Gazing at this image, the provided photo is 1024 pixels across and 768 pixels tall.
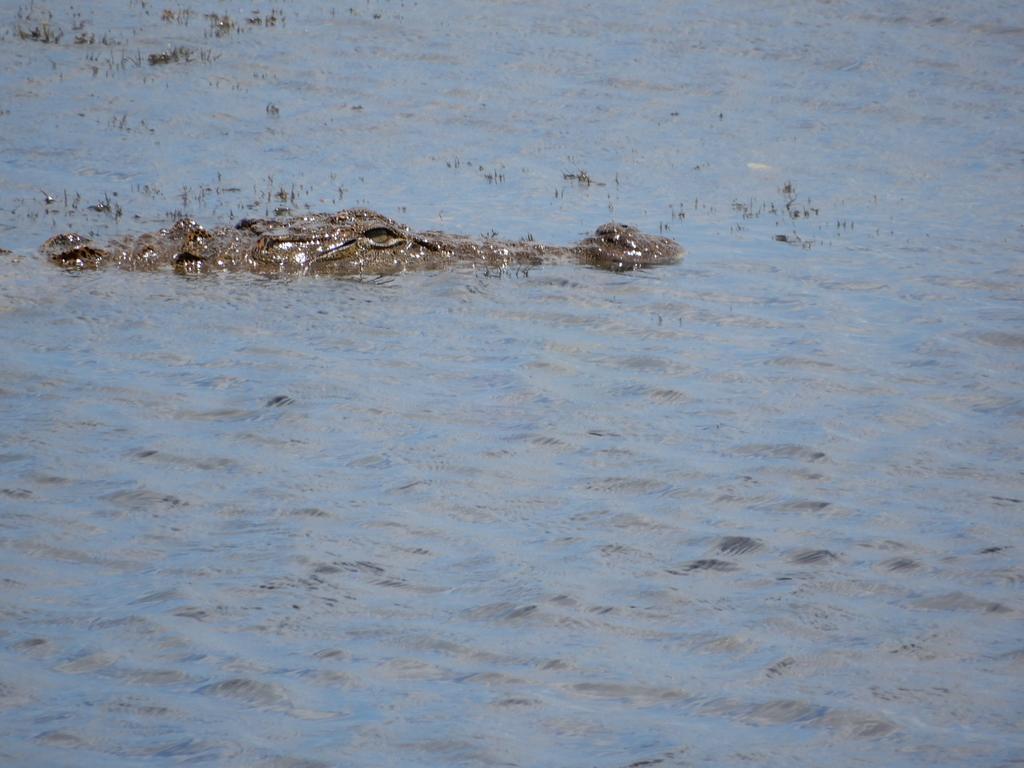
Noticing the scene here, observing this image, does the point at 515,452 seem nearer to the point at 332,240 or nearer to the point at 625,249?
the point at 625,249

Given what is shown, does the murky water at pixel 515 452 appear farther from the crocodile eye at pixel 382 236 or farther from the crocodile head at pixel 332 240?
the crocodile eye at pixel 382 236

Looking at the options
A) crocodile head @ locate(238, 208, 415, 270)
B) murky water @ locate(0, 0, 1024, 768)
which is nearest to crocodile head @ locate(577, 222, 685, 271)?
murky water @ locate(0, 0, 1024, 768)

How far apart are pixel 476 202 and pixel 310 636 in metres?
8.47

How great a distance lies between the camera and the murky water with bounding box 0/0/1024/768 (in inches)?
199

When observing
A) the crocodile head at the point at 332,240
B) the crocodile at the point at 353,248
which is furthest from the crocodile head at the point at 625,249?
the crocodile head at the point at 332,240

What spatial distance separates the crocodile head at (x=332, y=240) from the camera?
36.8ft

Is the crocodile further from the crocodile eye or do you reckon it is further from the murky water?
the murky water

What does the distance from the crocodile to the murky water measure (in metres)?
0.28

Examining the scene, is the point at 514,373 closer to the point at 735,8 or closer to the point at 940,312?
the point at 940,312

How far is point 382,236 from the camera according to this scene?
1142cm

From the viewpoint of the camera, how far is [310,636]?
5.50m

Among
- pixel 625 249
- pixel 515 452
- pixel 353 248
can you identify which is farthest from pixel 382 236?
pixel 515 452

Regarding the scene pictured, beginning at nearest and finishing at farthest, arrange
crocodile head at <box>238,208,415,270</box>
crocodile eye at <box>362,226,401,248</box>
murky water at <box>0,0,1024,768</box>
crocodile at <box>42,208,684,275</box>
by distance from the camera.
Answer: murky water at <box>0,0,1024,768</box>, crocodile at <box>42,208,684,275</box>, crocodile head at <box>238,208,415,270</box>, crocodile eye at <box>362,226,401,248</box>

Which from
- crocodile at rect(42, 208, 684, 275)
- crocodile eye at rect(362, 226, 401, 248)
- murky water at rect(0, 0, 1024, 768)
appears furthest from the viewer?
crocodile eye at rect(362, 226, 401, 248)
